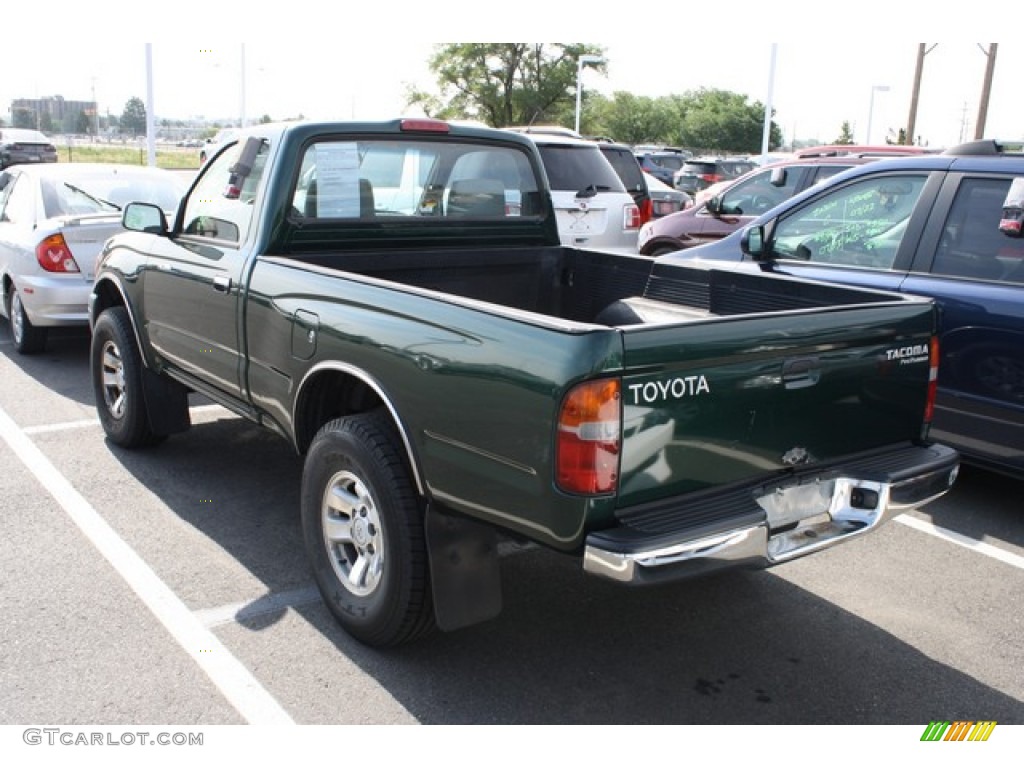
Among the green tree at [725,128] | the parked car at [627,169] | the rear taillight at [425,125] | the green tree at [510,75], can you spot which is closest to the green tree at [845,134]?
the green tree at [725,128]

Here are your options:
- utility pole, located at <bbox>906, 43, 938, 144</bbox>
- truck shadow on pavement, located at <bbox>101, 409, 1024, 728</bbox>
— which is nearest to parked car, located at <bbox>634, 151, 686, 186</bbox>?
utility pole, located at <bbox>906, 43, 938, 144</bbox>

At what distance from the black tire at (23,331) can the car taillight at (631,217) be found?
590 cm

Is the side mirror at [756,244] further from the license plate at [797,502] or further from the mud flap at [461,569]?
the mud flap at [461,569]

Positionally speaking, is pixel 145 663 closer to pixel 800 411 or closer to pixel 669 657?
pixel 669 657

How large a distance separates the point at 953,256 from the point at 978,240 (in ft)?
0.48

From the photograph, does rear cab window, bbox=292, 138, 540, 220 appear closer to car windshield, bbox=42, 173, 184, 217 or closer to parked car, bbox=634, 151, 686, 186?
car windshield, bbox=42, 173, 184, 217

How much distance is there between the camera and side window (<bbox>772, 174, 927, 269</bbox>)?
563cm

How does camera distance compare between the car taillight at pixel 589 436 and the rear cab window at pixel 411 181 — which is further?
the rear cab window at pixel 411 181

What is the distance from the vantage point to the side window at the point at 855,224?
18.5ft

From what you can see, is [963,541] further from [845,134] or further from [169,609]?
[845,134]

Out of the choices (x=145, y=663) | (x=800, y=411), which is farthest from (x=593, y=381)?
(x=145, y=663)

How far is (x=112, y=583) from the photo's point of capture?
412 centimetres

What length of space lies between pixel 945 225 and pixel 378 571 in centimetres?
367

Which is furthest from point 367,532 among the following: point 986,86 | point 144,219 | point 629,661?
point 986,86
